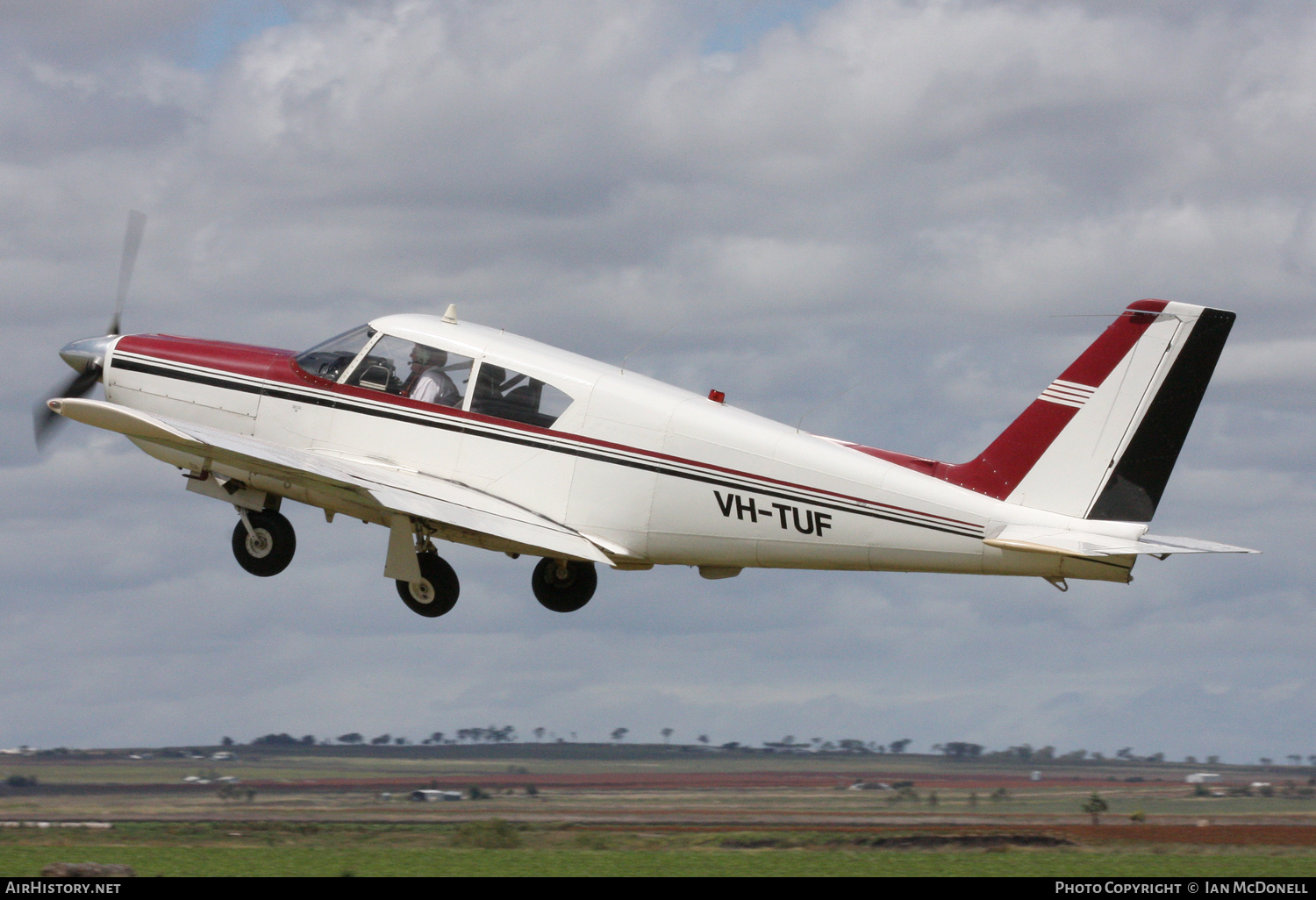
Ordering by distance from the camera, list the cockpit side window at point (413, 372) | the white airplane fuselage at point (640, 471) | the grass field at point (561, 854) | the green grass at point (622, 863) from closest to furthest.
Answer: the green grass at point (622, 863) < the grass field at point (561, 854) < the white airplane fuselage at point (640, 471) < the cockpit side window at point (413, 372)

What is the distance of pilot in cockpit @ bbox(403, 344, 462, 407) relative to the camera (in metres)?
16.4

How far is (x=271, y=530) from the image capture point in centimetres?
1703

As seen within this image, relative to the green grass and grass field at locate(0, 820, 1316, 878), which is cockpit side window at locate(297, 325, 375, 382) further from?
the green grass

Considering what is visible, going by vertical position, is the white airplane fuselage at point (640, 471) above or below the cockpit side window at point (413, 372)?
below

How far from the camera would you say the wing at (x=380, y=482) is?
51.1 feet

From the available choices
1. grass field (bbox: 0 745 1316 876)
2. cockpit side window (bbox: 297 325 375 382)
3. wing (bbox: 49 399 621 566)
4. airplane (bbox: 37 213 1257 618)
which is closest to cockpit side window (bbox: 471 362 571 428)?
airplane (bbox: 37 213 1257 618)

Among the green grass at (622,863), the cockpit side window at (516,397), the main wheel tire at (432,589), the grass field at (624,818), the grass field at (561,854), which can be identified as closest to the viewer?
the green grass at (622,863)

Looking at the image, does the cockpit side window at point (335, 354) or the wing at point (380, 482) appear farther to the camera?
the cockpit side window at point (335, 354)

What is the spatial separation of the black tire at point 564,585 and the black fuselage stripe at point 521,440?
224 cm

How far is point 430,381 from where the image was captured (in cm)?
1650

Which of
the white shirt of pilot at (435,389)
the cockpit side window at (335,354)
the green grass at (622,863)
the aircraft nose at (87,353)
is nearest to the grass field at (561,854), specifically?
the green grass at (622,863)

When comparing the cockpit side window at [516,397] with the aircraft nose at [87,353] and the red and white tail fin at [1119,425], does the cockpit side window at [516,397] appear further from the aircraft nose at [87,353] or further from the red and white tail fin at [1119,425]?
the aircraft nose at [87,353]
